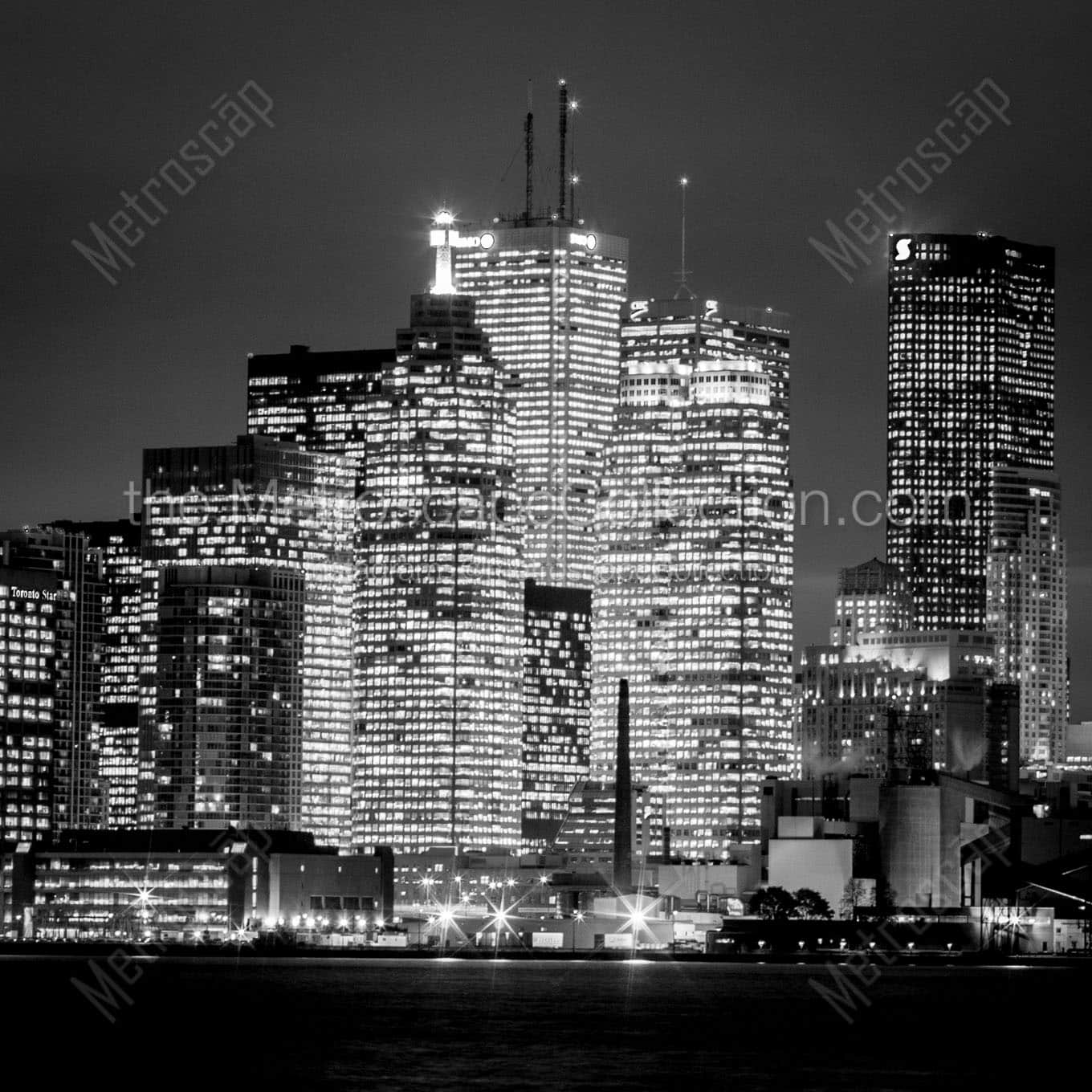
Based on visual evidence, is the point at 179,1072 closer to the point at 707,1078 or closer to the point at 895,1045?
the point at 707,1078

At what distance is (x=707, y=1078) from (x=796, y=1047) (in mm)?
22699

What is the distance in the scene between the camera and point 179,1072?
15638cm

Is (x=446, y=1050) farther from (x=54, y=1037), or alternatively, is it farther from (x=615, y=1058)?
(x=54, y=1037)

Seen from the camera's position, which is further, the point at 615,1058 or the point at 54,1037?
the point at 54,1037

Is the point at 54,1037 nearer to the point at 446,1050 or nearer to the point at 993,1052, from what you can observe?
the point at 446,1050

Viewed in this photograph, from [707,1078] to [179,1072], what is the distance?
2807 centimetres

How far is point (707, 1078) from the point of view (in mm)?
155875

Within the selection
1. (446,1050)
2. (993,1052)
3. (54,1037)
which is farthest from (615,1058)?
(54,1037)

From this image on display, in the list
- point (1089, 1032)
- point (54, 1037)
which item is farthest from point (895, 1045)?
point (54, 1037)

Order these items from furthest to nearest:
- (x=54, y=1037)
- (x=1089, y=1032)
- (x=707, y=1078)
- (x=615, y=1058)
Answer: (x=1089, y=1032), (x=54, y=1037), (x=615, y=1058), (x=707, y=1078)

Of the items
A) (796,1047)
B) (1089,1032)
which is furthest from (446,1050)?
(1089,1032)

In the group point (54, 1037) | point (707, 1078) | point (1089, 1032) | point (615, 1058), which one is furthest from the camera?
point (1089, 1032)

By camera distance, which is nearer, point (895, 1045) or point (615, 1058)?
point (615, 1058)

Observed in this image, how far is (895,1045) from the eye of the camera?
589ft
